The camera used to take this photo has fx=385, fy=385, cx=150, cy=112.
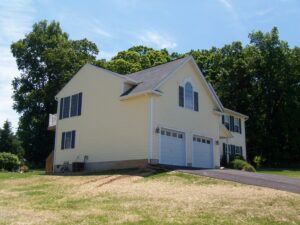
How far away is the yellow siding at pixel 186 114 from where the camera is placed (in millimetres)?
22375

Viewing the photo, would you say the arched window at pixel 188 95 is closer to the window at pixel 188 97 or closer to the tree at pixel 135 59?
the window at pixel 188 97

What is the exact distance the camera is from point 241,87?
51.0 m

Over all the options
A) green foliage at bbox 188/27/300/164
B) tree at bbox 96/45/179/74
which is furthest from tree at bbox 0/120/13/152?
green foliage at bbox 188/27/300/164

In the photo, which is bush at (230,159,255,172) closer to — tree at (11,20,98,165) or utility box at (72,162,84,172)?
utility box at (72,162,84,172)

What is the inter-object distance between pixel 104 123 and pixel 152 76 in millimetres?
4252

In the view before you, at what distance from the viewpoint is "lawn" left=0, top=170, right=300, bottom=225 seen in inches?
408

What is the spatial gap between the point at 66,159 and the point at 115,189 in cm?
1215

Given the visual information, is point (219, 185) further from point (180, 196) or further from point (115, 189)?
point (115, 189)

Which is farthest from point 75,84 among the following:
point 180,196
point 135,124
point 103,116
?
point 180,196

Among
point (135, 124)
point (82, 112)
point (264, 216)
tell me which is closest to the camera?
point (264, 216)

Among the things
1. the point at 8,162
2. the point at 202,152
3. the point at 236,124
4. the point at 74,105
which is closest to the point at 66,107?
the point at 74,105

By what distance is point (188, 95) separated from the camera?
82.3 ft

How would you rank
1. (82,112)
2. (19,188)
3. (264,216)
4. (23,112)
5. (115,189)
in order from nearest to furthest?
(264,216) → (115,189) → (19,188) → (82,112) → (23,112)

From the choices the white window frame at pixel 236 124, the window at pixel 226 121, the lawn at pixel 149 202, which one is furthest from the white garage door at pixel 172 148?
the white window frame at pixel 236 124
